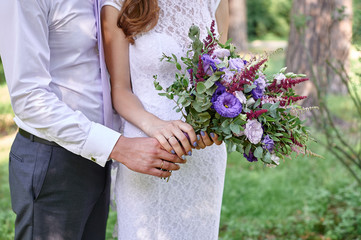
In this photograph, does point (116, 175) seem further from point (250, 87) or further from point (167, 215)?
point (250, 87)

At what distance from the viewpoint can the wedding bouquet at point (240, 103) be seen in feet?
5.72

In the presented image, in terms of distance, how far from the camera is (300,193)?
16.5 ft

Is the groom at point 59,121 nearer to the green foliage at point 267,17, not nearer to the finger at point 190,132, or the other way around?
the finger at point 190,132

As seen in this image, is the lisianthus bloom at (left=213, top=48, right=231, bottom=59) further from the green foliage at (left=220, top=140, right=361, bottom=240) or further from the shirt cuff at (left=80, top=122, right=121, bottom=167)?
A: the green foliage at (left=220, top=140, right=361, bottom=240)

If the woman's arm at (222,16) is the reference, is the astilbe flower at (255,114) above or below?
below

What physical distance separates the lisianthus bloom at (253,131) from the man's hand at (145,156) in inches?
Result: 13.6

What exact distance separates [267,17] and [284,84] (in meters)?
27.7

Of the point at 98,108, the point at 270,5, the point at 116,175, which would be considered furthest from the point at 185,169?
the point at 270,5

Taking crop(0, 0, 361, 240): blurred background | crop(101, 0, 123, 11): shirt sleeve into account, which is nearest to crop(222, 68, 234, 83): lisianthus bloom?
crop(0, 0, 361, 240): blurred background

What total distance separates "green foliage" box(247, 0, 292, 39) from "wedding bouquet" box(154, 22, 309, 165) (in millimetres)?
27127

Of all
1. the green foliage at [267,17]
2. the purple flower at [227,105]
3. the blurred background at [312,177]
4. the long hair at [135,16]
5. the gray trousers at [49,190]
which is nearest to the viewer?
the purple flower at [227,105]

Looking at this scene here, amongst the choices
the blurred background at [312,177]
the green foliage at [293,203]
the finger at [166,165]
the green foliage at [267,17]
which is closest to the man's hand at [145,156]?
the finger at [166,165]

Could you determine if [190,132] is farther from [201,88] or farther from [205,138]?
[201,88]

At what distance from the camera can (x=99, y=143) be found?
1.87 meters
